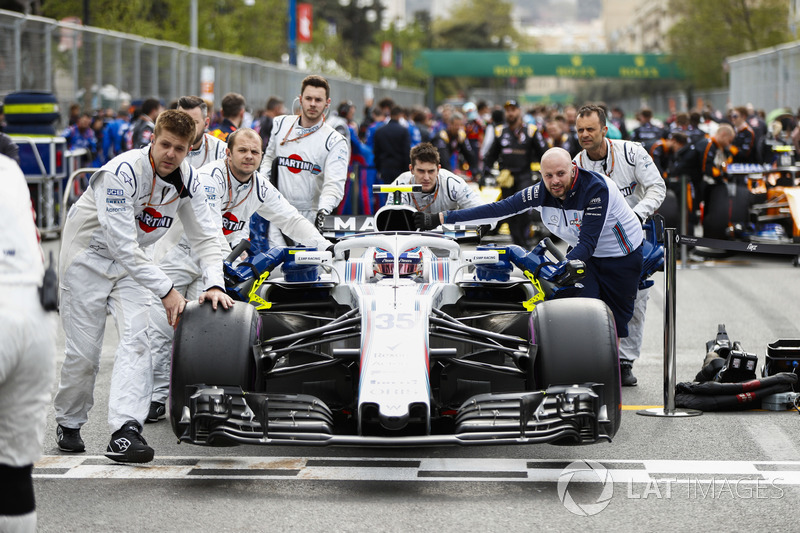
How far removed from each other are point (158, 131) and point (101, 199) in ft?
1.50

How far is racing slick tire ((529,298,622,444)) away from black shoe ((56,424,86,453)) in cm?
244

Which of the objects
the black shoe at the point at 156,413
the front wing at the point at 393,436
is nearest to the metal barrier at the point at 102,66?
the black shoe at the point at 156,413

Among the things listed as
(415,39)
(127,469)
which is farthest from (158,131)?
(415,39)

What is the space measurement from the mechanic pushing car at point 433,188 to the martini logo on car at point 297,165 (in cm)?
85

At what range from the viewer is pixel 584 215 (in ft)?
25.0

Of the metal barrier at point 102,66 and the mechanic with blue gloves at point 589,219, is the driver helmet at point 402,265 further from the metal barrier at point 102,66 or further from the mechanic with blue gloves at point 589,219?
the metal barrier at point 102,66

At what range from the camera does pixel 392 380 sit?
571 centimetres

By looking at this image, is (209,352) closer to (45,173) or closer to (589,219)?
(589,219)

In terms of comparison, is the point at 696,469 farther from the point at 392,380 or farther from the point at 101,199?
the point at 101,199

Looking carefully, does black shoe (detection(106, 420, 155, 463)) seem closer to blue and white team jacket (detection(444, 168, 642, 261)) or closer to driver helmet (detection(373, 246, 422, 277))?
driver helmet (detection(373, 246, 422, 277))

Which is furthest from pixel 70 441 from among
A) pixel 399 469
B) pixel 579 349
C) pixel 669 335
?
pixel 669 335

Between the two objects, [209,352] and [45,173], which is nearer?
[209,352]

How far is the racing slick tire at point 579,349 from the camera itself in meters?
Answer: 5.93

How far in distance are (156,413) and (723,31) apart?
52.0 m
